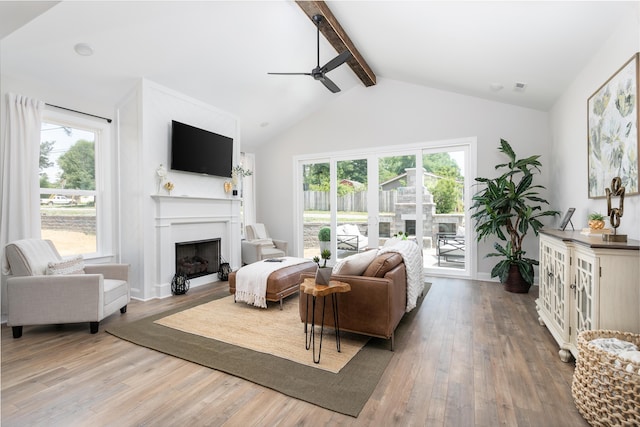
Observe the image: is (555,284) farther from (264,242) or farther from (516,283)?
(264,242)

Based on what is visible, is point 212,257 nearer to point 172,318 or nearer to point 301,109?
point 172,318

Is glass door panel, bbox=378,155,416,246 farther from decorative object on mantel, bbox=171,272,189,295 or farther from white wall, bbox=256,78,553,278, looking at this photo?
decorative object on mantel, bbox=171,272,189,295

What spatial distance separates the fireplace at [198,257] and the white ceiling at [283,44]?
225 centimetres

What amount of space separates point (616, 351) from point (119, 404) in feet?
9.45

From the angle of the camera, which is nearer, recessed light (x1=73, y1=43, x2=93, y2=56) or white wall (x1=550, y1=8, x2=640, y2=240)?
white wall (x1=550, y1=8, x2=640, y2=240)

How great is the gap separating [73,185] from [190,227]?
59.3 inches

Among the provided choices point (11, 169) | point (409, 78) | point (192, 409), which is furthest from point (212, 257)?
point (409, 78)

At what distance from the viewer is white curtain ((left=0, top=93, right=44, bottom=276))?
3246mm

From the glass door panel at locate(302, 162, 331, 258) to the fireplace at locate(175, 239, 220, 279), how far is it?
212 cm

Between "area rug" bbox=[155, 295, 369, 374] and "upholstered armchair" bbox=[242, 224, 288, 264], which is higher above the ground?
"upholstered armchair" bbox=[242, 224, 288, 264]

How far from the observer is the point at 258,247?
18.5 feet

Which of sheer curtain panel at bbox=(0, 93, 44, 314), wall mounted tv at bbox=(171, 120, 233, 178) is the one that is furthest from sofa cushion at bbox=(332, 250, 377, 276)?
sheer curtain panel at bbox=(0, 93, 44, 314)

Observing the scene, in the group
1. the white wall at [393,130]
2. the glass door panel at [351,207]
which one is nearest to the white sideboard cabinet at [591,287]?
the white wall at [393,130]

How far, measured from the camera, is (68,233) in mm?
3969
